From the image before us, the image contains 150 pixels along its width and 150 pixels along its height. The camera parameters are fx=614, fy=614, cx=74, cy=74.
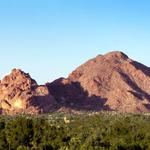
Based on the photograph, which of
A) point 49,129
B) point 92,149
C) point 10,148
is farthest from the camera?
point 49,129

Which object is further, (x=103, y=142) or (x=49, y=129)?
(x=49, y=129)

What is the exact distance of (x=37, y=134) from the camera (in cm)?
8662

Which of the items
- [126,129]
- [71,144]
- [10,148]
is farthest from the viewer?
[126,129]

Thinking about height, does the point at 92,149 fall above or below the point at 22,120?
below

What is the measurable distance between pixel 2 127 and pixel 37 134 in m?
16.8

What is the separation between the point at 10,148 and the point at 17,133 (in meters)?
4.97

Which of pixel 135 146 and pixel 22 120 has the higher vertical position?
pixel 22 120

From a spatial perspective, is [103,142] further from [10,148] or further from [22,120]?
[22,120]

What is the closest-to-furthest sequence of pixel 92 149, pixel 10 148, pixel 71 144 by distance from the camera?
pixel 92 149, pixel 71 144, pixel 10 148

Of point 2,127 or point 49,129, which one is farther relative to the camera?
point 2,127

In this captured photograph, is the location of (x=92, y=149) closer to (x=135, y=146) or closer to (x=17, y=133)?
(x=135, y=146)

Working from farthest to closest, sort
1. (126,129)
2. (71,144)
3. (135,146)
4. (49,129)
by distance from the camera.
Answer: (126,129) < (49,129) < (135,146) < (71,144)

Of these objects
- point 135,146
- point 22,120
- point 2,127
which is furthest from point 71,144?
point 2,127

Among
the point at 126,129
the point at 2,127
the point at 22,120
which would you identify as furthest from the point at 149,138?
the point at 2,127
